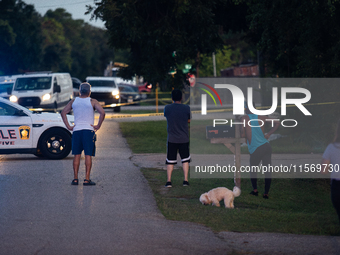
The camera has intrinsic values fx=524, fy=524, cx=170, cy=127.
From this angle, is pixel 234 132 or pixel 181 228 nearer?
pixel 181 228

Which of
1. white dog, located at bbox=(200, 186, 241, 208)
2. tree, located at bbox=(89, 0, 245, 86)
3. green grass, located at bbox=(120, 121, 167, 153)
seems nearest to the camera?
white dog, located at bbox=(200, 186, 241, 208)

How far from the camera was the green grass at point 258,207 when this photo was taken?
7.12 metres

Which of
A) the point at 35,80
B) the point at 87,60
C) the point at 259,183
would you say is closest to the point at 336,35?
the point at 259,183

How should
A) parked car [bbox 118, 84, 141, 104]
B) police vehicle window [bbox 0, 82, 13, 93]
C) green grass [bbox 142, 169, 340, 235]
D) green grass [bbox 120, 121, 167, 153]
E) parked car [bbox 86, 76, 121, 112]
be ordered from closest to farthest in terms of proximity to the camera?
green grass [bbox 142, 169, 340, 235] → green grass [bbox 120, 121, 167, 153] → police vehicle window [bbox 0, 82, 13, 93] → parked car [bbox 86, 76, 121, 112] → parked car [bbox 118, 84, 141, 104]

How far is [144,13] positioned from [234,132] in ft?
31.0

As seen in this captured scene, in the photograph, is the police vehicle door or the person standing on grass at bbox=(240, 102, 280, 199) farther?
the police vehicle door

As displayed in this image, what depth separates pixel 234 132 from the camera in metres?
8.98

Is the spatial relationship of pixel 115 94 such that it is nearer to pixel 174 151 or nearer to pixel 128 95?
pixel 128 95

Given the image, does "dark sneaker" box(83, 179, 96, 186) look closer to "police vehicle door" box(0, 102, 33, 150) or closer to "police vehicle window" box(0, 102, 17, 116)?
"police vehicle door" box(0, 102, 33, 150)

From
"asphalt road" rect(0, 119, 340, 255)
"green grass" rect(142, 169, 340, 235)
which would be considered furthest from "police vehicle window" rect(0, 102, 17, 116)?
"green grass" rect(142, 169, 340, 235)

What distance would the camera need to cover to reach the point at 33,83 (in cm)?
2505

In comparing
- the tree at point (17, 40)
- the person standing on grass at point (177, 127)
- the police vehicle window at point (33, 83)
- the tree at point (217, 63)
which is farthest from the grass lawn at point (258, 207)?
the tree at point (217, 63)

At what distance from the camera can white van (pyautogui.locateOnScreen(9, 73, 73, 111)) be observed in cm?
2434

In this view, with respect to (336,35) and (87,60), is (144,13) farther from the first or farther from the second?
(87,60)
